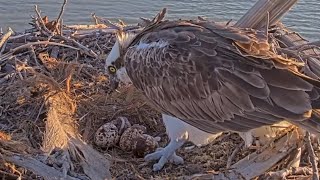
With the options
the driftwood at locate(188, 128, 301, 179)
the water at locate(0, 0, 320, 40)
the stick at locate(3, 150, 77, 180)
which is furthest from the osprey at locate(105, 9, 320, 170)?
the water at locate(0, 0, 320, 40)

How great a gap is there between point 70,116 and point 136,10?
149 inches

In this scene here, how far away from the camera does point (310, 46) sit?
5.26 m

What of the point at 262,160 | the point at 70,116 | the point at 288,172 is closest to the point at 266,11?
the point at 262,160

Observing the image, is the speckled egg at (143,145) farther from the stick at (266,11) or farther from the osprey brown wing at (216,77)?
the stick at (266,11)

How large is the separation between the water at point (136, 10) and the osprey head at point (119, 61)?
313cm

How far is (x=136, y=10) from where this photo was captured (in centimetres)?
931

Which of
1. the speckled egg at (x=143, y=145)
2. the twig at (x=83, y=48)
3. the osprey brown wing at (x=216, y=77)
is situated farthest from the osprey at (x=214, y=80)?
the twig at (x=83, y=48)

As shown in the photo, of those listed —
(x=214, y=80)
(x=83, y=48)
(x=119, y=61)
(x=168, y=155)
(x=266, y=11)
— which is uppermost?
(x=266, y=11)

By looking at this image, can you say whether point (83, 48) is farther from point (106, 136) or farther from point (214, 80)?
point (214, 80)

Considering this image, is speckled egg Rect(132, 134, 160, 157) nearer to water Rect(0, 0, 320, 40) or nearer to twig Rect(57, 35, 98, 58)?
twig Rect(57, 35, 98, 58)

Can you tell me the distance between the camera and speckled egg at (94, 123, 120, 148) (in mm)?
5512

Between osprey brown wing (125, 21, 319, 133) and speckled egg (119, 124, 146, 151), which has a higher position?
osprey brown wing (125, 21, 319, 133)

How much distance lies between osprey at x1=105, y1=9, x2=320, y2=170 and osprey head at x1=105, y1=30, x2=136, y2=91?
0.15 metres

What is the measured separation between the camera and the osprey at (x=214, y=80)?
4688 mm
